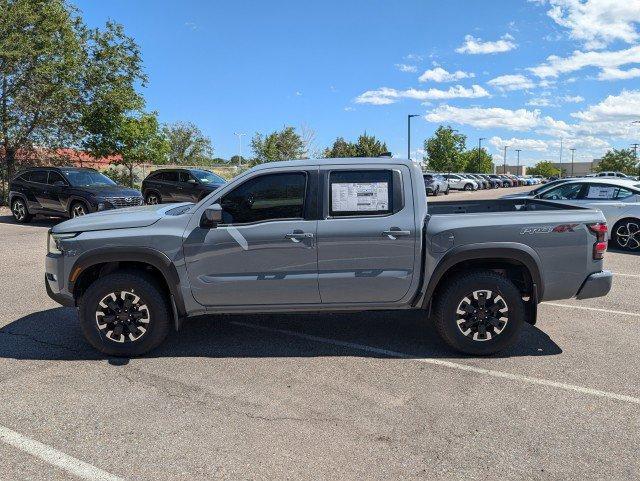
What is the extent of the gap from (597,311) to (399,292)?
309 cm

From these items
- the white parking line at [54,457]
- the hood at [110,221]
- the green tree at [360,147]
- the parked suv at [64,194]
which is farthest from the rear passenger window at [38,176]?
the green tree at [360,147]

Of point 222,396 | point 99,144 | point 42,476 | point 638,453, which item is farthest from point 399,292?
point 99,144

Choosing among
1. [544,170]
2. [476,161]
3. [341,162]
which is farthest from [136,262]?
[544,170]

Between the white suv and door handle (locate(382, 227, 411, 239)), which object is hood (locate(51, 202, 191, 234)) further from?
the white suv

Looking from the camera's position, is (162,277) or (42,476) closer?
(42,476)

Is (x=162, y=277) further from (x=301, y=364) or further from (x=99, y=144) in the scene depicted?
(x=99, y=144)

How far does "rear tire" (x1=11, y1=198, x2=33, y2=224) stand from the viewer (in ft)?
49.2

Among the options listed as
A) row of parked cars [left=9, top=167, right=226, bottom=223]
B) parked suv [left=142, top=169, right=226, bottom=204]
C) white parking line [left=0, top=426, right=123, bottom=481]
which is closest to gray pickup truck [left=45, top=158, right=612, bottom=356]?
white parking line [left=0, top=426, right=123, bottom=481]

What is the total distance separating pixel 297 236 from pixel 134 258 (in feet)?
4.62

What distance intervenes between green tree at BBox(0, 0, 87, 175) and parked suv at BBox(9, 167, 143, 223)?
6.12 metres

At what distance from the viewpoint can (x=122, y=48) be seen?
2278 centimetres

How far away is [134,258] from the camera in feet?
14.2

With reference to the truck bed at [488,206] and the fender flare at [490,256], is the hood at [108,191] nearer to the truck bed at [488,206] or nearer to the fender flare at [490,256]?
the truck bed at [488,206]

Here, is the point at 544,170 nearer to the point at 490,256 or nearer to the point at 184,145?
the point at 184,145
